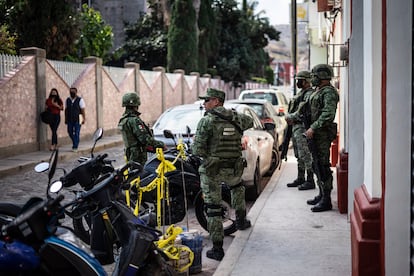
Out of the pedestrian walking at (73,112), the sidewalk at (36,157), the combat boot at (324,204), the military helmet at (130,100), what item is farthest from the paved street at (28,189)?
A: the pedestrian walking at (73,112)

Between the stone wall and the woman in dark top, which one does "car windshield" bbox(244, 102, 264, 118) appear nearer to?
the woman in dark top

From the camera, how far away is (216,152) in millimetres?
6375

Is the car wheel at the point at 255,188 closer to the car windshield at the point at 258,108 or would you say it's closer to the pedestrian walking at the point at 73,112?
the car windshield at the point at 258,108

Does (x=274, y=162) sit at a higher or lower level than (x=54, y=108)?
lower

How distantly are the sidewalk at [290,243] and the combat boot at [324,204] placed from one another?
82 millimetres

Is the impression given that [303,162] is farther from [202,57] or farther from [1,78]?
[202,57]

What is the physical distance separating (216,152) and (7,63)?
10.0 m

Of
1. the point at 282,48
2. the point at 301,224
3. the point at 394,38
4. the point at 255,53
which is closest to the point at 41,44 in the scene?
the point at 301,224

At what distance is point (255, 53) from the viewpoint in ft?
153

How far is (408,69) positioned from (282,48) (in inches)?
4273

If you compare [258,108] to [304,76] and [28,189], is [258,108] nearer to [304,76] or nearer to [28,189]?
[304,76]

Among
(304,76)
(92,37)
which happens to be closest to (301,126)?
(304,76)

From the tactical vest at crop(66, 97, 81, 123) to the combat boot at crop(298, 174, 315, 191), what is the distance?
25.9ft

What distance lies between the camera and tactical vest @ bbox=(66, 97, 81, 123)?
16062mm
